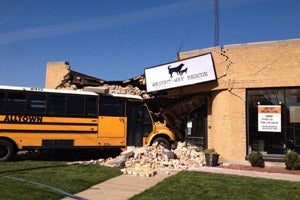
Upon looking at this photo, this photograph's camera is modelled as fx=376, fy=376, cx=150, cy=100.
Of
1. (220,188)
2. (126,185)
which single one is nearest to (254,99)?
(220,188)

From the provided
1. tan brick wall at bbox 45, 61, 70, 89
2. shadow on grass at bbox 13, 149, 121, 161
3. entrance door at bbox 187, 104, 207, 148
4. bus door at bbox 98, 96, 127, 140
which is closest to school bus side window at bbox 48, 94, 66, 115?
bus door at bbox 98, 96, 127, 140

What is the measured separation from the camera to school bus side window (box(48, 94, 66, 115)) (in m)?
15.8

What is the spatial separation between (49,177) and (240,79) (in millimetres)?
9677

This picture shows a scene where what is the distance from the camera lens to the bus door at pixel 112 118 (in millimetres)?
16688

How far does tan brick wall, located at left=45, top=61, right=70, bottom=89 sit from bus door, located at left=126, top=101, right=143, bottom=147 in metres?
7.81

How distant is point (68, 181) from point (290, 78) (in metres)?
10.3

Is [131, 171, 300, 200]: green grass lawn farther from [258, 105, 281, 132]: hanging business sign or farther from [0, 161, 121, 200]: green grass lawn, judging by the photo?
[258, 105, 281, 132]: hanging business sign

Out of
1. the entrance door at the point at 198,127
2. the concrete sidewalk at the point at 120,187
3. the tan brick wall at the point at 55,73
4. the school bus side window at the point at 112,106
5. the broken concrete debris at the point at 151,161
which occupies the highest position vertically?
the tan brick wall at the point at 55,73

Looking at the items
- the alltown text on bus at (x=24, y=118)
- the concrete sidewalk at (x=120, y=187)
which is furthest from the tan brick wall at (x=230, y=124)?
the alltown text on bus at (x=24, y=118)

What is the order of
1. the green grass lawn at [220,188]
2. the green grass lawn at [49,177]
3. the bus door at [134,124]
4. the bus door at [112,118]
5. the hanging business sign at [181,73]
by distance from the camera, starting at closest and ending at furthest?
1. the green grass lawn at [49,177]
2. the green grass lawn at [220,188]
3. the bus door at [112,118]
4. the bus door at [134,124]
5. the hanging business sign at [181,73]

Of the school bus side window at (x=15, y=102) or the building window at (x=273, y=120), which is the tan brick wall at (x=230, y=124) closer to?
the building window at (x=273, y=120)

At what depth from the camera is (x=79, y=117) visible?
16.2 meters

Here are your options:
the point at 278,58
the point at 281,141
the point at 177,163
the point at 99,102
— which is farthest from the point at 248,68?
the point at 99,102

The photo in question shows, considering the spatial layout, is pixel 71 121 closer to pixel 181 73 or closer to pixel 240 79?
pixel 181 73
